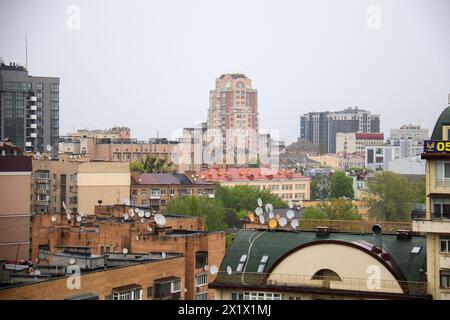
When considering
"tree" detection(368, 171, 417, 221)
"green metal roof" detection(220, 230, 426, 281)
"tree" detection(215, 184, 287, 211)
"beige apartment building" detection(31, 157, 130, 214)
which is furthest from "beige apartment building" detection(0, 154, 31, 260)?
"tree" detection(215, 184, 287, 211)

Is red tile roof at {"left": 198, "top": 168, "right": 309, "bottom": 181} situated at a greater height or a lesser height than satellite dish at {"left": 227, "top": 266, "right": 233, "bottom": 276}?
greater

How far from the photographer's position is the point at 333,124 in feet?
276

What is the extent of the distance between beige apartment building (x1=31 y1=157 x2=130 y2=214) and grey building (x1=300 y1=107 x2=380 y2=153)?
186 feet

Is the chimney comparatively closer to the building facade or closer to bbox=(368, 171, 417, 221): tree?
bbox=(368, 171, 417, 221): tree

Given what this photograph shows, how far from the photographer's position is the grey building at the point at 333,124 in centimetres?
8369

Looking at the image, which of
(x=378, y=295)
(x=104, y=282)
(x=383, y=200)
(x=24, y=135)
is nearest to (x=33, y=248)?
(x=104, y=282)

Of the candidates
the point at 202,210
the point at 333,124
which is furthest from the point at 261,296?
the point at 333,124

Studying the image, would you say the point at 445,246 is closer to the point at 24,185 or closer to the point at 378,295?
the point at 378,295

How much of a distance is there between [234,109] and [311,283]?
180 ft

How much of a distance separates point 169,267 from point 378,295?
3.06 meters

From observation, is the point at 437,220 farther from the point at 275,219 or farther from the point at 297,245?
the point at 275,219

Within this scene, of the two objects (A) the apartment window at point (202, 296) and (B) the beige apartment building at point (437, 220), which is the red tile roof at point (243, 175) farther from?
(B) the beige apartment building at point (437, 220)

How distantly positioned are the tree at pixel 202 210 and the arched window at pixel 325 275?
13.3 meters

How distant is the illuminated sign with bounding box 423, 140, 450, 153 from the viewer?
9.27 m
